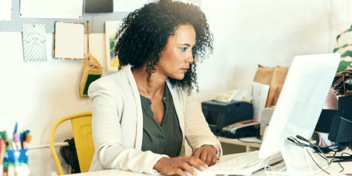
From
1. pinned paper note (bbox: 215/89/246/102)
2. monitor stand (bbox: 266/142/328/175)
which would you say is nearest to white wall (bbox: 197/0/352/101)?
pinned paper note (bbox: 215/89/246/102)

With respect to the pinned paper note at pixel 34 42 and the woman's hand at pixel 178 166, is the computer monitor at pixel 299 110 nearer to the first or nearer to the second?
the woman's hand at pixel 178 166

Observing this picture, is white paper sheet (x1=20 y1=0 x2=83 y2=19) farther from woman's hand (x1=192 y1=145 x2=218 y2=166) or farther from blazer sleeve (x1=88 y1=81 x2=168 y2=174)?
woman's hand (x1=192 y1=145 x2=218 y2=166)

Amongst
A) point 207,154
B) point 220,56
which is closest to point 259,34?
point 220,56

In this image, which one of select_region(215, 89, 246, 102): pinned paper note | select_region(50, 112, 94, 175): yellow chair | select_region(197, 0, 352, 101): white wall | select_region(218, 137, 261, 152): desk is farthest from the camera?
select_region(197, 0, 352, 101): white wall

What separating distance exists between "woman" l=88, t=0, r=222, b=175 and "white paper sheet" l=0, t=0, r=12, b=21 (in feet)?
2.08

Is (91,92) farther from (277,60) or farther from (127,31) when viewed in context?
(277,60)

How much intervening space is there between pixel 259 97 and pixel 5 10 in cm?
160

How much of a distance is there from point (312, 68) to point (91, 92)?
0.88 m

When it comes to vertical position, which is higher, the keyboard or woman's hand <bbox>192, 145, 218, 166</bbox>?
the keyboard

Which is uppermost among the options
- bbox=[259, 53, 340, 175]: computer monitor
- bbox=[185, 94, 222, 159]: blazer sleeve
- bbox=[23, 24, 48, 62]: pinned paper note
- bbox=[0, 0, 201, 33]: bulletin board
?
bbox=[0, 0, 201, 33]: bulletin board

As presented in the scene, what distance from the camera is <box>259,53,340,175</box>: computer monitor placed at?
0.88m

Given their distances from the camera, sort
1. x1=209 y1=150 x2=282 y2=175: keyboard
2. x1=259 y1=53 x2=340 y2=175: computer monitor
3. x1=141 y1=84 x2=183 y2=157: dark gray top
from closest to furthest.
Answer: x1=259 y1=53 x2=340 y2=175: computer monitor < x1=209 y1=150 x2=282 y2=175: keyboard < x1=141 y1=84 x2=183 y2=157: dark gray top

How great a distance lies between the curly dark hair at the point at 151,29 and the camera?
1.43m

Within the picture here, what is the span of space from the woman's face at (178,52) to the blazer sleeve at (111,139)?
11.0 inches
